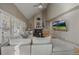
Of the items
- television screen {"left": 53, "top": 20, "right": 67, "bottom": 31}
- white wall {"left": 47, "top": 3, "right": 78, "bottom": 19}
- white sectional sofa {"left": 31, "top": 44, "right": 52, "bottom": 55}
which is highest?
white wall {"left": 47, "top": 3, "right": 78, "bottom": 19}

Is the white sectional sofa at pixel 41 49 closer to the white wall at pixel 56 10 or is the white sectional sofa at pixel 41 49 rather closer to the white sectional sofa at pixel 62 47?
the white sectional sofa at pixel 62 47

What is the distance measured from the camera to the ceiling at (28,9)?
1.68 m

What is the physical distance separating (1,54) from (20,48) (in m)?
0.30

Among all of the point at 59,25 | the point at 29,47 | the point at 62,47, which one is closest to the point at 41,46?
the point at 29,47

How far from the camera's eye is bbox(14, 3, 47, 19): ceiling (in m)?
1.68

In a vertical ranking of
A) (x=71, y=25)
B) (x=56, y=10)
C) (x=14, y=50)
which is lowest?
(x=14, y=50)

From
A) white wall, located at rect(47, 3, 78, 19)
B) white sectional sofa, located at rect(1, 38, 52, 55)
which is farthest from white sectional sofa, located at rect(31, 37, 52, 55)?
white wall, located at rect(47, 3, 78, 19)

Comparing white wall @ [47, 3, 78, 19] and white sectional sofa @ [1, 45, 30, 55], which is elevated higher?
white wall @ [47, 3, 78, 19]

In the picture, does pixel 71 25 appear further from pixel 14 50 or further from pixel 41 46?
pixel 14 50

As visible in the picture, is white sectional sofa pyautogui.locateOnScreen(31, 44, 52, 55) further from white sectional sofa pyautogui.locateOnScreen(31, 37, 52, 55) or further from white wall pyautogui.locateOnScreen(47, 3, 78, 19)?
white wall pyautogui.locateOnScreen(47, 3, 78, 19)

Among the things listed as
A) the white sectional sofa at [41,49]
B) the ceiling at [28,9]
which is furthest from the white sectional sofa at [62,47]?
the ceiling at [28,9]

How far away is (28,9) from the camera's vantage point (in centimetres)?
183

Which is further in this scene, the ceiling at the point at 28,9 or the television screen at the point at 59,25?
the television screen at the point at 59,25
